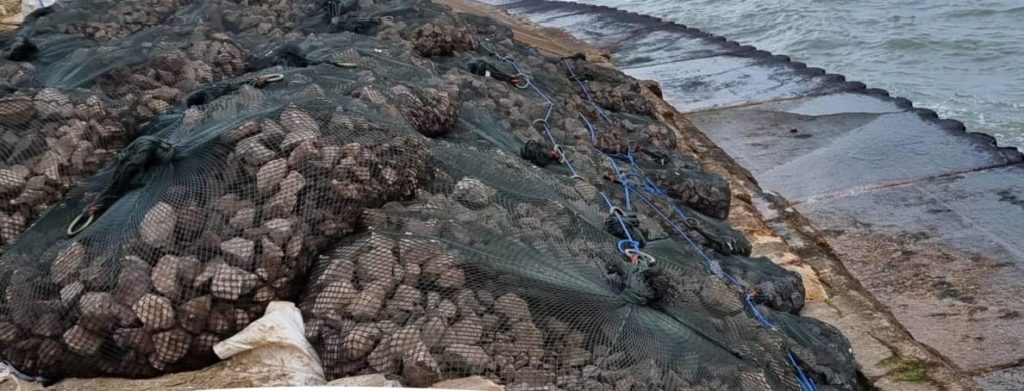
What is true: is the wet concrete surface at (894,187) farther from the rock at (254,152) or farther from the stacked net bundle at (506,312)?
the rock at (254,152)

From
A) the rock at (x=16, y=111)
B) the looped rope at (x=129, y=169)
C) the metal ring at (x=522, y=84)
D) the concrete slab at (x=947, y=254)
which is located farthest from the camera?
the metal ring at (x=522, y=84)

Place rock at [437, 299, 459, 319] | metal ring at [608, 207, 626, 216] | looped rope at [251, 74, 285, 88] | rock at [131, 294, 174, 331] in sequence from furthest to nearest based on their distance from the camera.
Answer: metal ring at [608, 207, 626, 216] → looped rope at [251, 74, 285, 88] → rock at [437, 299, 459, 319] → rock at [131, 294, 174, 331]

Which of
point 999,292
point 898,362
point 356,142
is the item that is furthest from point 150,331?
point 999,292

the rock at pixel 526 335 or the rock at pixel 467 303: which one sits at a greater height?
the rock at pixel 467 303

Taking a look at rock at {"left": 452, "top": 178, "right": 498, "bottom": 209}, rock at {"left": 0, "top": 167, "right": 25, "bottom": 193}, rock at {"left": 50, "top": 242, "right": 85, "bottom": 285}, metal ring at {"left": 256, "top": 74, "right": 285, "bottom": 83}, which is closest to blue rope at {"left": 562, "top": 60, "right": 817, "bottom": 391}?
rock at {"left": 452, "top": 178, "right": 498, "bottom": 209}

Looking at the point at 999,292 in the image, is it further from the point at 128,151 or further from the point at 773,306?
the point at 128,151

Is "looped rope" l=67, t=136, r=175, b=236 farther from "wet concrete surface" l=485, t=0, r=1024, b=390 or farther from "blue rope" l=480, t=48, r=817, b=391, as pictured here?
"wet concrete surface" l=485, t=0, r=1024, b=390

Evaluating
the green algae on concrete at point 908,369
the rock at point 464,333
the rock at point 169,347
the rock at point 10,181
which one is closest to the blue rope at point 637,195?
the green algae on concrete at point 908,369
